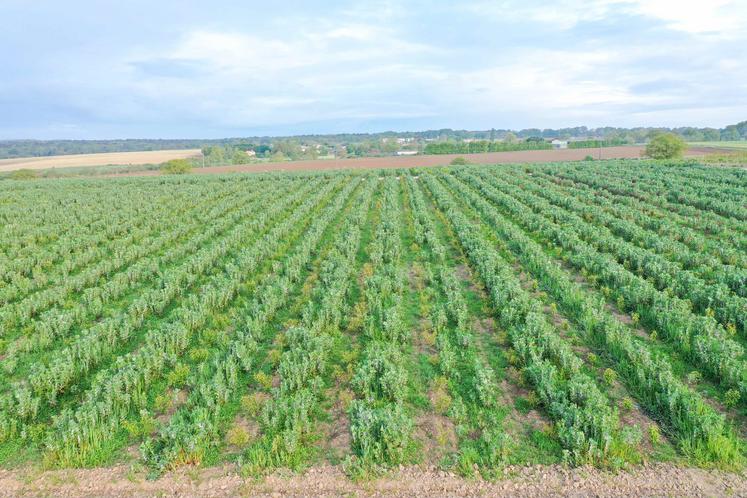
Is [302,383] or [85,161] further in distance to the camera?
[85,161]

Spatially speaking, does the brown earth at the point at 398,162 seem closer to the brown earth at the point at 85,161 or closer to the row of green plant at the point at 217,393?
the brown earth at the point at 85,161

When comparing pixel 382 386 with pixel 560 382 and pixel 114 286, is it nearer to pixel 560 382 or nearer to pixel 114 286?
pixel 560 382

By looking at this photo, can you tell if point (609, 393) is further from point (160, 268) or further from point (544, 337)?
point (160, 268)

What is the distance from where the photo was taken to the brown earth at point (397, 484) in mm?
5844

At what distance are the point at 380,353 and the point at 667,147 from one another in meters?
75.5

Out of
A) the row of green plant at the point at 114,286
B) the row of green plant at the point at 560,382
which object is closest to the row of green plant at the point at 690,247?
the row of green plant at the point at 560,382

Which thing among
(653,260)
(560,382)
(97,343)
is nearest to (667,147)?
(653,260)

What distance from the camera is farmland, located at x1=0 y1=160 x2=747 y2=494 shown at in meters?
6.57

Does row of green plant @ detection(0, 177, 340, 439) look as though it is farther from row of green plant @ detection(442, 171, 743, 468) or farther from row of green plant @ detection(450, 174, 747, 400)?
row of green plant @ detection(450, 174, 747, 400)

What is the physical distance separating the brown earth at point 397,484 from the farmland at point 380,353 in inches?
6.4

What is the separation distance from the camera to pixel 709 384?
8.03 m

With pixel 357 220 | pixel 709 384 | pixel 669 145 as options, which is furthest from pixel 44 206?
pixel 669 145

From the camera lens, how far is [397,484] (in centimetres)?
604

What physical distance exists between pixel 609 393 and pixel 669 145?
7416 centimetres
